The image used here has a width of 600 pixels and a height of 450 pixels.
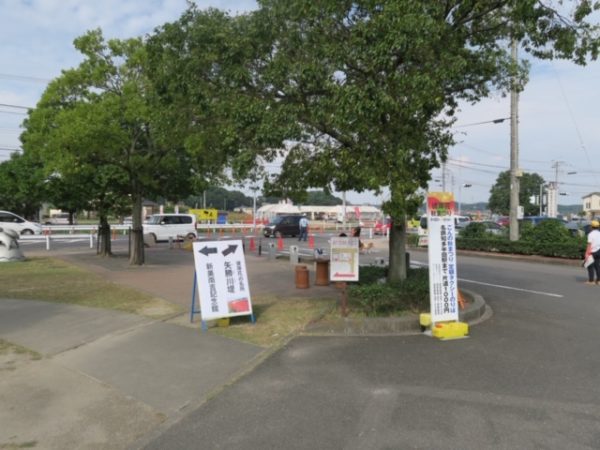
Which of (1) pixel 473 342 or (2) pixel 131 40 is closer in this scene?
(1) pixel 473 342

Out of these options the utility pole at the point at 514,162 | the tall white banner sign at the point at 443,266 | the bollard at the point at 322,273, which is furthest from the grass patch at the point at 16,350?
the utility pole at the point at 514,162

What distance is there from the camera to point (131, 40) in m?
14.4

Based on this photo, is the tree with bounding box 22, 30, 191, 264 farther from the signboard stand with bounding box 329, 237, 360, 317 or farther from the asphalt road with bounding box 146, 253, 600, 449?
the asphalt road with bounding box 146, 253, 600, 449

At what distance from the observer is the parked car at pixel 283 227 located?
35.7 meters

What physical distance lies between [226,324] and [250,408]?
3121 millimetres

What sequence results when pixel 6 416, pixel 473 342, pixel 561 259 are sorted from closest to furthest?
1. pixel 6 416
2. pixel 473 342
3. pixel 561 259

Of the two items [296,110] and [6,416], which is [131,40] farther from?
[6,416]

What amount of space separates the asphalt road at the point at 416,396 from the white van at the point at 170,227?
2393 centimetres

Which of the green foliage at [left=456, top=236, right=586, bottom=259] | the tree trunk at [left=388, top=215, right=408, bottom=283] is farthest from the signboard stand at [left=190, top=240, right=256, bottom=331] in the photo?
the green foliage at [left=456, top=236, right=586, bottom=259]

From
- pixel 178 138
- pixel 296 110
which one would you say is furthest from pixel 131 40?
pixel 296 110

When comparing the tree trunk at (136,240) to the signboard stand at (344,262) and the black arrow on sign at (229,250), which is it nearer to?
the black arrow on sign at (229,250)

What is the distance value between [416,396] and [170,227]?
86.7ft

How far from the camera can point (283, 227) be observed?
3606cm

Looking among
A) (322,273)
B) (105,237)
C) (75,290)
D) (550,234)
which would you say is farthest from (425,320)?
(105,237)
